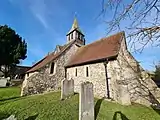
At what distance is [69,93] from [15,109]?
14.5 feet

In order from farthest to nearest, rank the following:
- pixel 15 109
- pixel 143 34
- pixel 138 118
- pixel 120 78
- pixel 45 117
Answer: pixel 120 78, pixel 15 109, pixel 138 118, pixel 45 117, pixel 143 34

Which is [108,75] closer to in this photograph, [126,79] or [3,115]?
[126,79]

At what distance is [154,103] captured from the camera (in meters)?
16.1

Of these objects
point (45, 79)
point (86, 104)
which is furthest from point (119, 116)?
point (45, 79)

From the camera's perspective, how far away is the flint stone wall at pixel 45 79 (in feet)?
61.8

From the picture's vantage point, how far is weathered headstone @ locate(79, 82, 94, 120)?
8.75m

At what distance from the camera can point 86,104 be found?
8961 millimetres

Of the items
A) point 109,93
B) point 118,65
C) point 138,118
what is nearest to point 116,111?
point 138,118

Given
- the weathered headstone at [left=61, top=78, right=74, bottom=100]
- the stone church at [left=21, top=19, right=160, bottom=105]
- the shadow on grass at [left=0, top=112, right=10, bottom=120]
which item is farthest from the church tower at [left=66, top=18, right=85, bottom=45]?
the shadow on grass at [left=0, top=112, right=10, bottom=120]

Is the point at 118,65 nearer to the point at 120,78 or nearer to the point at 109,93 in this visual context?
the point at 120,78

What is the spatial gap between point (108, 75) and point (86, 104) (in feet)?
23.6

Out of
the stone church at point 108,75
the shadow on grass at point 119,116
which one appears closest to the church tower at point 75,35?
the stone church at point 108,75

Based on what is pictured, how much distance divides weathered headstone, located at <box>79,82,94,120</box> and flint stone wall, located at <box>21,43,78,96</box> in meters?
11.4

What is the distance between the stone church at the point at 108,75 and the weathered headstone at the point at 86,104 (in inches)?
186
